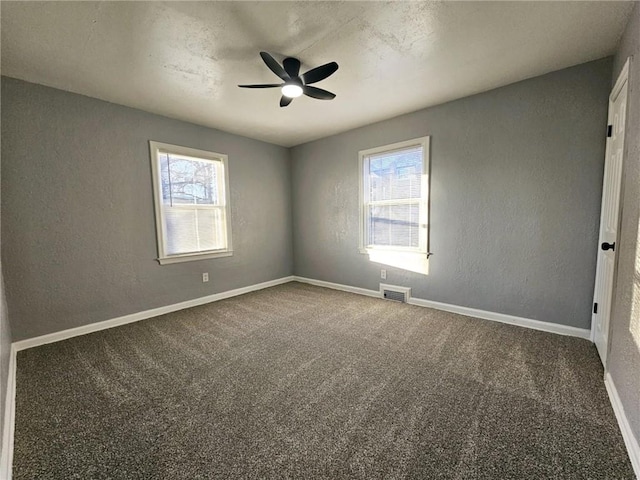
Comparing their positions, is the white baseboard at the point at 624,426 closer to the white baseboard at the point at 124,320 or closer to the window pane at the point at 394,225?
the window pane at the point at 394,225

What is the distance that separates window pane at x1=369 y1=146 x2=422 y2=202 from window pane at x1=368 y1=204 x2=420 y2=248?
0.53 ft

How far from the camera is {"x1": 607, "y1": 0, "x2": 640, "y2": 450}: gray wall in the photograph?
4.47 feet

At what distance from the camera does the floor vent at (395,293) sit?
A: 358 centimetres

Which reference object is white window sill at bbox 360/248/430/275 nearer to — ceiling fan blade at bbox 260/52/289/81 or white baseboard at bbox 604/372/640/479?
white baseboard at bbox 604/372/640/479

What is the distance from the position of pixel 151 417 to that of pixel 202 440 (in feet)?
1.37

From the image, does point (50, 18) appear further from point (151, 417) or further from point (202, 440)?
point (202, 440)

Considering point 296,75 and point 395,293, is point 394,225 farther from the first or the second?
point 296,75

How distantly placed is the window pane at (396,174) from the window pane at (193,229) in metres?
Answer: 2.30

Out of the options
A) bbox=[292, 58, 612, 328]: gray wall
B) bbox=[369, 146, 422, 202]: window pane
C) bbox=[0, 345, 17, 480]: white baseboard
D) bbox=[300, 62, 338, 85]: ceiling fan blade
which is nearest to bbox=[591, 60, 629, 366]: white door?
bbox=[292, 58, 612, 328]: gray wall

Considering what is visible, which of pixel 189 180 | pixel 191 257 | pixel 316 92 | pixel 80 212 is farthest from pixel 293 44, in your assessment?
pixel 191 257

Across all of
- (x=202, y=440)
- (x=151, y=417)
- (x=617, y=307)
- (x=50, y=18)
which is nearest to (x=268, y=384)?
(x=202, y=440)

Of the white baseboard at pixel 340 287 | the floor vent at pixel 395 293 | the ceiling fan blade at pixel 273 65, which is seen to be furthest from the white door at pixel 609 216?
the ceiling fan blade at pixel 273 65

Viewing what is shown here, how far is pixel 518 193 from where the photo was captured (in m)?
2.71

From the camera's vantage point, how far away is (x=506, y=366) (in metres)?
2.04
